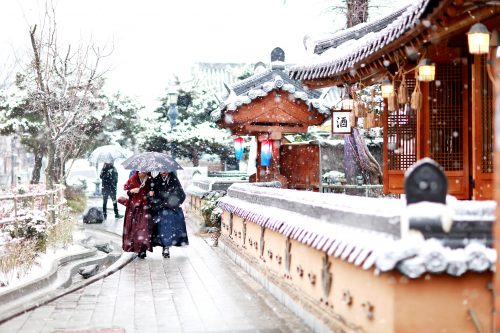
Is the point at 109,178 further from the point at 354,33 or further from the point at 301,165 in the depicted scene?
the point at 354,33

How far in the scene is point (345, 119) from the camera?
1577cm

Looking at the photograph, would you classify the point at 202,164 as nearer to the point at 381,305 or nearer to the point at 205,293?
the point at 205,293

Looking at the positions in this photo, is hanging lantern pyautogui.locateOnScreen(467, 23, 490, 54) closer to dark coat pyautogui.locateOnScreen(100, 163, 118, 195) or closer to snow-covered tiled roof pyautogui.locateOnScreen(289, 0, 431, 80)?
snow-covered tiled roof pyautogui.locateOnScreen(289, 0, 431, 80)

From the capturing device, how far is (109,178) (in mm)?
24281

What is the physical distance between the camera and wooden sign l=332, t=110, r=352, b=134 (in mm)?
15766

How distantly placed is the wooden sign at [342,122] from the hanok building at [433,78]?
7.09 ft

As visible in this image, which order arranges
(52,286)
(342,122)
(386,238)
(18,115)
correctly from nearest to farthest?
(386,238) < (52,286) < (342,122) < (18,115)

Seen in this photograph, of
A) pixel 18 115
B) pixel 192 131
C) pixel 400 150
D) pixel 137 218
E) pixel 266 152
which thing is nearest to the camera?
pixel 400 150

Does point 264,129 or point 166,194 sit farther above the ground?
point 264,129

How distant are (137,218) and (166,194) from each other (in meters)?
0.76

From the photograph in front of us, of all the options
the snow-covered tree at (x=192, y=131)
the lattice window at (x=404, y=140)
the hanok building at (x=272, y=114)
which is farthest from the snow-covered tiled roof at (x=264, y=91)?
the snow-covered tree at (x=192, y=131)

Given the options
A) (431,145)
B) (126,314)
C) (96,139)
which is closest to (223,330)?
(126,314)

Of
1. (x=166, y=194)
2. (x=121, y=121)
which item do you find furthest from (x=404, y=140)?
(x=121, y=121)

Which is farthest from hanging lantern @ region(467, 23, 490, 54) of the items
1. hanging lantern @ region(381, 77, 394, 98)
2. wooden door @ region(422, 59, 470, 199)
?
hanging lantern @ region(381, 77, 394, 98)
